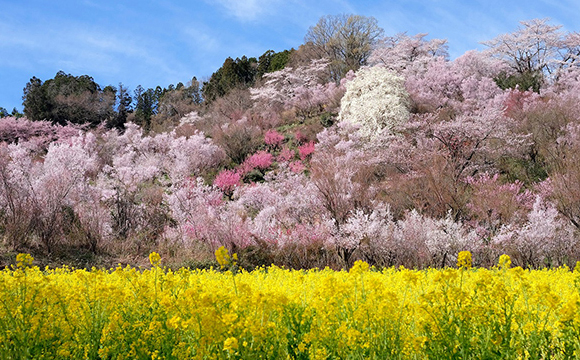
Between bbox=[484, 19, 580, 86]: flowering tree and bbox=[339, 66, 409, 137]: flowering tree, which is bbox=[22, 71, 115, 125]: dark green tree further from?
bbox=[484, 19, 580, 86]: flowering tree

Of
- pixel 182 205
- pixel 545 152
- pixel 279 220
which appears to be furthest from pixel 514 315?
pixel 545 152

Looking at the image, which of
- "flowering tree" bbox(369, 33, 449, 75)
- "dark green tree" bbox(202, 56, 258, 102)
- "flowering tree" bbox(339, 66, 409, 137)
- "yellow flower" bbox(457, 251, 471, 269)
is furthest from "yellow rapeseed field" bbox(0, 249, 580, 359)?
"dark green tree" bbox(202, 56, 258, 102)

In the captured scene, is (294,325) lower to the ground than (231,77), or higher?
lower

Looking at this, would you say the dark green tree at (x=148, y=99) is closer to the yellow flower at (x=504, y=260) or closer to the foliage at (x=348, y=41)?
the foliage at (x=348, y=41)

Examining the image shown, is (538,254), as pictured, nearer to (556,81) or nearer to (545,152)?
(545,152)

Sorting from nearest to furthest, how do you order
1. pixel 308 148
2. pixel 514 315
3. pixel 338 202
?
pixel 514 315, pixel 338 202, pixel 308 148

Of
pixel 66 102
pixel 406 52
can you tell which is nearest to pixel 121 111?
pixel 66 102

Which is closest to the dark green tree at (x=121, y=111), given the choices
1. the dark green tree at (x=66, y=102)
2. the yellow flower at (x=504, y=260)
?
the dark green tree at (x=66, y=102)

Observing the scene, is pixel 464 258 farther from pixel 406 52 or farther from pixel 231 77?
pixel 231 77

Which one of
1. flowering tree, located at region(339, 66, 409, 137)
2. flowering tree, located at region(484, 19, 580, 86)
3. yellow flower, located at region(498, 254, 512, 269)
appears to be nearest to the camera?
yellow flower, located at region(498, 254, 512, 269)

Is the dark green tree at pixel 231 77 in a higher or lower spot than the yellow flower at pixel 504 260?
higher

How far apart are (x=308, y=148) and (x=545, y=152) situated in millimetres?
10191

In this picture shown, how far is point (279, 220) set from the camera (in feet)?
39.9

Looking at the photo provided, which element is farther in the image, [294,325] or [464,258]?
[294,325]
